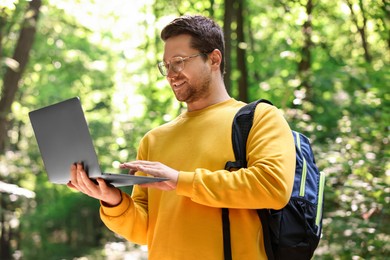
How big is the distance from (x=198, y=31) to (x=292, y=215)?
826mm

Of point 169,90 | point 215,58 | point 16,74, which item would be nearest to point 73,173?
point 215,58

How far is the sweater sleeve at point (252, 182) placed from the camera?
228 cm

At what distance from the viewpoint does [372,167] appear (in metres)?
5.49

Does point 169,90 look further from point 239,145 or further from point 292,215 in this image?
point 292,215

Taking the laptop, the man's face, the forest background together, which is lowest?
the forest background

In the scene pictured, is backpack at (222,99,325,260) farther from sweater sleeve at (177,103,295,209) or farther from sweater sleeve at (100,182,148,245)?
sweater sleeve at (100,182,148,245)

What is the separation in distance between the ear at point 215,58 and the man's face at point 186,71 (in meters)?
0.03

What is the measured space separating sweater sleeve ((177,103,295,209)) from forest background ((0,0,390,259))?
0.67m

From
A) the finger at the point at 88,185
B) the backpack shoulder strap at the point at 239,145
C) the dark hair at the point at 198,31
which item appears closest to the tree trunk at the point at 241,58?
the dark hair at the point at 198,31

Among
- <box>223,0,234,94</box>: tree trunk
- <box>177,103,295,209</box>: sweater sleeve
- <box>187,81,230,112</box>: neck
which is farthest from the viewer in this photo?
<box>223,0,234,94</box>: tree trunk

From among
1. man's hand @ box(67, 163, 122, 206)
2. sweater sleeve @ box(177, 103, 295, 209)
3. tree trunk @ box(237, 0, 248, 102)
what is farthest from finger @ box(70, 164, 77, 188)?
tree trunk @ box(237, 0, 248, 102)

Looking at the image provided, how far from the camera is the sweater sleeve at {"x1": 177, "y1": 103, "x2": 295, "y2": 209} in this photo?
7.49 ft

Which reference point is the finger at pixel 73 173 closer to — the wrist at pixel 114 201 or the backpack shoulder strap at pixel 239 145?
the wrist at pixel 114 201

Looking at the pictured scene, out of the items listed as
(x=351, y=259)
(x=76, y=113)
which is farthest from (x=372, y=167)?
(x=76, y=113)
